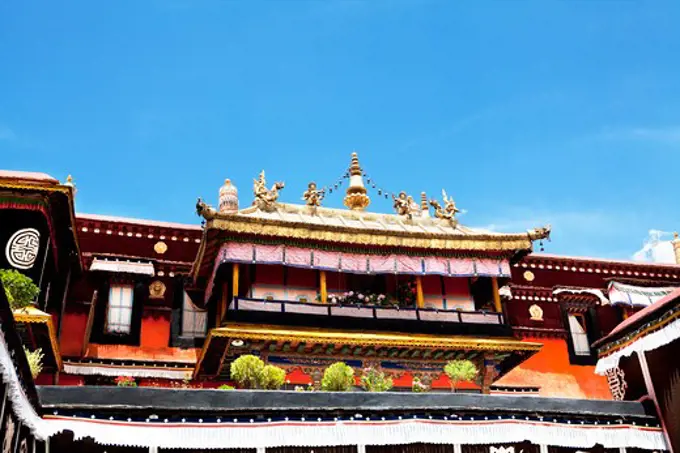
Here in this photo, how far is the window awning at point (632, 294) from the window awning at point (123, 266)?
562 inches

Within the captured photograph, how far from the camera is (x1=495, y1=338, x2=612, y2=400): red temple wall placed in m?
22.4

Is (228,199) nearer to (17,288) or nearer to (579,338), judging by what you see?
(17,288)

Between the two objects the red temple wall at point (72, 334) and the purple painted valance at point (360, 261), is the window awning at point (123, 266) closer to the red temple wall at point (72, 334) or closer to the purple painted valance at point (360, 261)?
the red temple wall at point (72, 334)

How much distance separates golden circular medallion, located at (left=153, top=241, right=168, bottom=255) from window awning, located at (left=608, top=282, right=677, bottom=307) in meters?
13.9

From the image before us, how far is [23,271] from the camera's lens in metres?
16.1

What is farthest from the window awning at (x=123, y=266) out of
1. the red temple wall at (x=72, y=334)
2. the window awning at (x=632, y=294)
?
the window awning at (x=632, y=294)

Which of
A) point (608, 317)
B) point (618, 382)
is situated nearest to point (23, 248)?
point (618, 382)

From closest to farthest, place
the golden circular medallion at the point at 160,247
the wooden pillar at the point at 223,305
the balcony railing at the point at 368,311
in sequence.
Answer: the balcony railing at the point at 368,311 < the wooden pillar at the point at 223,305 < the golden circular medallion at the point at 160,247

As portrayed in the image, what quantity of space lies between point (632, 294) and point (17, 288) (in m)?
18.4

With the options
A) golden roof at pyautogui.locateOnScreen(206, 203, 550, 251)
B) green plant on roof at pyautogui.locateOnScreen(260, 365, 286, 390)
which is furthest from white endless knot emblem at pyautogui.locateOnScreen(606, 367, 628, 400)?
green plant on roof at pyautogui.locateOnScreen(260, 365, 286, 390)

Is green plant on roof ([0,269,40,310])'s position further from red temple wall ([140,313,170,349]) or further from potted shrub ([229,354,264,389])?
red temple wall ([140,313,170,349])

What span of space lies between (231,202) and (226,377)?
454 centimetres

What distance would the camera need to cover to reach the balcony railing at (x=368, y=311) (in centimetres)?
1816

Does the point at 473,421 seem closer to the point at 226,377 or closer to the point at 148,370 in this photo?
the point at 226,377
